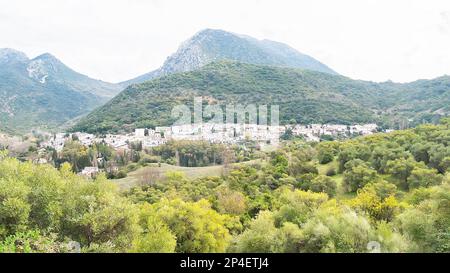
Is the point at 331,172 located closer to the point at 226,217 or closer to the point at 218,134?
the point at 226,217

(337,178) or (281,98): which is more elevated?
(281,98)

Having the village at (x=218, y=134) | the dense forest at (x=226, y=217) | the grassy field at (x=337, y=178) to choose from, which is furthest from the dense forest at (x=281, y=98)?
the dense forest at (x=226, y=217)

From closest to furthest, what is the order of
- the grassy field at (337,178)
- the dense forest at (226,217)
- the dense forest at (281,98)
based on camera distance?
the dense forest at (226,217)
the grassy field at (337,178)
the dense forest at (281,98)

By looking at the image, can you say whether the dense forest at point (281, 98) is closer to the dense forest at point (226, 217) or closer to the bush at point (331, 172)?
the bush at point (331, 172)

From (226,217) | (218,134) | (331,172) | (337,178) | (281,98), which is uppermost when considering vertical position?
(281,98)

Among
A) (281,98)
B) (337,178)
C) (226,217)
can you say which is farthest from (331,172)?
(281,98)

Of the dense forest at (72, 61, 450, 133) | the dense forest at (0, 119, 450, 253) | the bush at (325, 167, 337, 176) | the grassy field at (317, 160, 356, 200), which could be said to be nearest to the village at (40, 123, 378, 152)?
the dense forest at (72, 61, 450, 133)

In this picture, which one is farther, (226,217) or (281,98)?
(281,98)

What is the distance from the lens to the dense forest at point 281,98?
445ft

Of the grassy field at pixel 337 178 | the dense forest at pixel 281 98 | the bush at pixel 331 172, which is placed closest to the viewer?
the grassy field at pixel 337 178

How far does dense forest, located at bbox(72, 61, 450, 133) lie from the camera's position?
13562 centimetres

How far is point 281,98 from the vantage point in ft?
518
